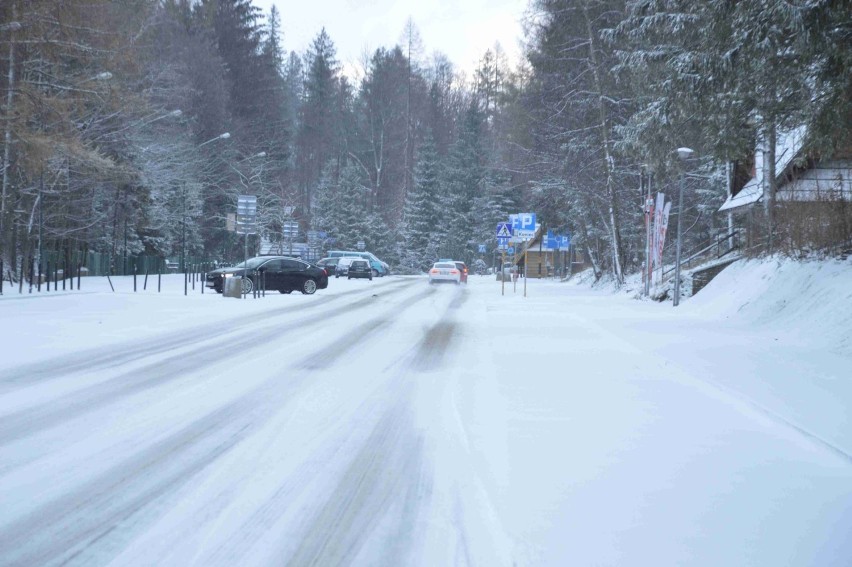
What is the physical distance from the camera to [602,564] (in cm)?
383

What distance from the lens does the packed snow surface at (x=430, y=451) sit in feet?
13.5

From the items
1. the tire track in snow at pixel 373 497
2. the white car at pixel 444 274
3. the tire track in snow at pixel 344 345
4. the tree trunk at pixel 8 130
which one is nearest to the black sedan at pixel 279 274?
the tree trunk at pixel 8 130

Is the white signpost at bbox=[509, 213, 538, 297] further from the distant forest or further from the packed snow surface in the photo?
the packed snow surface

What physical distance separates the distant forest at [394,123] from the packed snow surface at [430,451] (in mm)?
4270

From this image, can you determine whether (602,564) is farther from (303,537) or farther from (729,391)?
(729,391)

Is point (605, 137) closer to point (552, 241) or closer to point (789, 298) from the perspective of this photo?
point (789, 298)

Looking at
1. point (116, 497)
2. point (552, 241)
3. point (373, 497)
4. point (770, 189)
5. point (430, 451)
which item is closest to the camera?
point (116, 497)

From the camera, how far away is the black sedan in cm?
2944

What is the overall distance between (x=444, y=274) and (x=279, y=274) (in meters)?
16.1

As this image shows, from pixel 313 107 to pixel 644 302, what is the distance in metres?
59.7

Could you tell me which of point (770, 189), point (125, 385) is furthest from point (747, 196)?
point (125, 385)

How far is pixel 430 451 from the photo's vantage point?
19.8 feet

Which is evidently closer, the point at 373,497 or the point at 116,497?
the point at 116,497

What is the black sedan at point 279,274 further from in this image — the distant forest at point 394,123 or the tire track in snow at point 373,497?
the tire track in snow at point 373,497
